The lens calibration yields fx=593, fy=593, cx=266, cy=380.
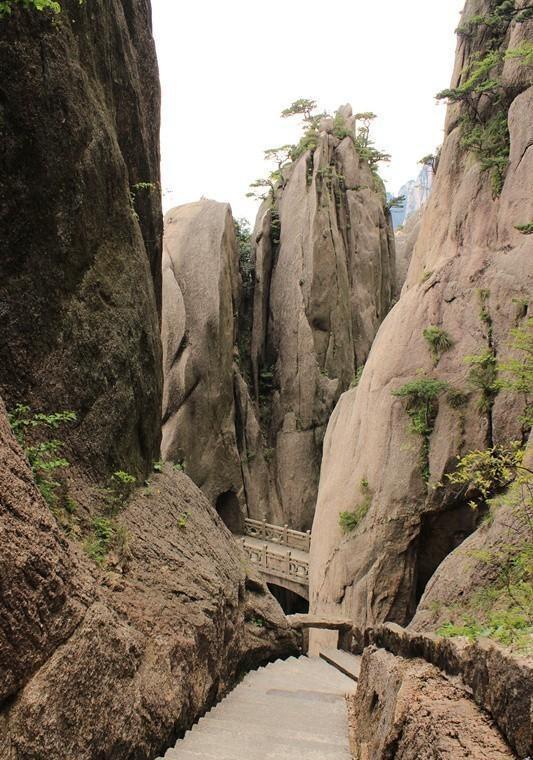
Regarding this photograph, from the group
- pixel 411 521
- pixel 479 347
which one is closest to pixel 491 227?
pixel 479 347

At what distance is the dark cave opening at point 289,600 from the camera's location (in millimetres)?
23125

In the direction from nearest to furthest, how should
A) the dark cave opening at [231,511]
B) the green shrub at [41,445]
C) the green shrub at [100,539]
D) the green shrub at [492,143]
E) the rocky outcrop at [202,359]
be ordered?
1. the green shrub at [41,445]
2. the green shrub at [100,539]
3. the green shrub at [492,143]
4. the rocky outcrop at [202,359]
5. the dark cave opening at [231,511]

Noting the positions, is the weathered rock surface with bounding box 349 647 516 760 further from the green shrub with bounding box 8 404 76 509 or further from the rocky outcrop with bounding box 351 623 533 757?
the green shrub with bounding box 8 404 76 509

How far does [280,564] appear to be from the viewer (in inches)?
832

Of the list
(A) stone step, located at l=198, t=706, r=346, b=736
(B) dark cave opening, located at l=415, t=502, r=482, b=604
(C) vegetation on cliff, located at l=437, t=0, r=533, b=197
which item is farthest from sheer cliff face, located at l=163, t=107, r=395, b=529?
(A) stone step, located at l=198, t=706, r=346, b=736

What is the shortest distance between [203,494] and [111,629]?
6.11m

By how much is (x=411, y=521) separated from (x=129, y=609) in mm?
8932

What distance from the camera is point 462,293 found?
14.5 meters

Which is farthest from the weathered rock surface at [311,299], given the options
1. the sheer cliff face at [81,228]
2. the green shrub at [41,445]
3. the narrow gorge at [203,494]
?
the green shrub at [41,445]

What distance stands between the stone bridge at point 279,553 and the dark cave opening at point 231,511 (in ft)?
1.15

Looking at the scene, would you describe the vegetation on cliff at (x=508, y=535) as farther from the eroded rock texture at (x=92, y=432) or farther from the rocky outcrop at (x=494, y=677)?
the eroded rock texture at (x=92, y=432)

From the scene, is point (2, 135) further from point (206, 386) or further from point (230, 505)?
point (230, 505)

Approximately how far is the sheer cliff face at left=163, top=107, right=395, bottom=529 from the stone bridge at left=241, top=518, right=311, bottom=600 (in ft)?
4.68

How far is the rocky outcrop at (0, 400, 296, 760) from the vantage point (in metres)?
3.57
